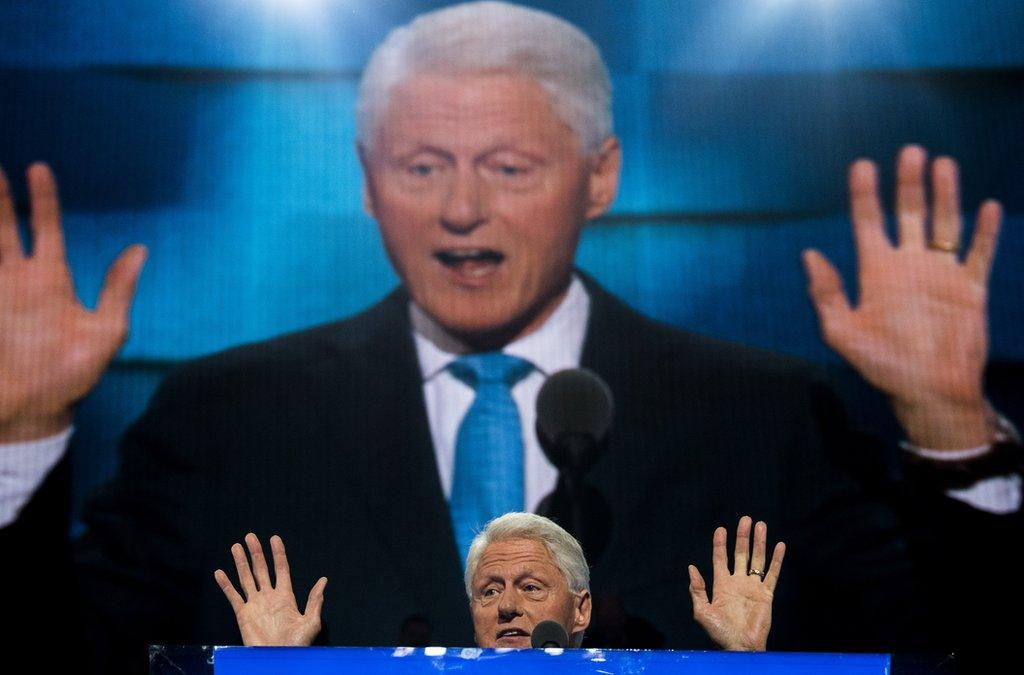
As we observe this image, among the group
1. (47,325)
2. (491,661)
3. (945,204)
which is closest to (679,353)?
(945,204)

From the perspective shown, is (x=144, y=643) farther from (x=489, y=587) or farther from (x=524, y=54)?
(x=524, y=54)

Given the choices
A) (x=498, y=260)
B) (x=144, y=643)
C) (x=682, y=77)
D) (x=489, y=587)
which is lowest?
(x=144, y=643)

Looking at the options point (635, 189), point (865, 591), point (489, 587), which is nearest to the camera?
point (489, 587)

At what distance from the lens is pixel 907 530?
3.58 meters

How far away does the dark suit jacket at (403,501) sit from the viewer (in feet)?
11.5

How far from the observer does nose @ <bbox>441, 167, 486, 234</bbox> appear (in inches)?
146

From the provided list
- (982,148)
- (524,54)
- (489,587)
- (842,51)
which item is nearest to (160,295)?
(524,54)

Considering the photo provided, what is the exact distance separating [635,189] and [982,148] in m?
1.04

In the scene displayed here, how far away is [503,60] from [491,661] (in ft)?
6.70

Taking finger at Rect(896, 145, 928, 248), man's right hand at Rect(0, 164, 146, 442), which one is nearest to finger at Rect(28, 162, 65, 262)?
man's right hand at Rect(0, 164, 146, 442)

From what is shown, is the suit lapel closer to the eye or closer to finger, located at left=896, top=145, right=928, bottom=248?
the eye

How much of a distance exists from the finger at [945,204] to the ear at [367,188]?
1.64m

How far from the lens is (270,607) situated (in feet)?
10.0

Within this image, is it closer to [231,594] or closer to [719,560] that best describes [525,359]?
[719,560]
